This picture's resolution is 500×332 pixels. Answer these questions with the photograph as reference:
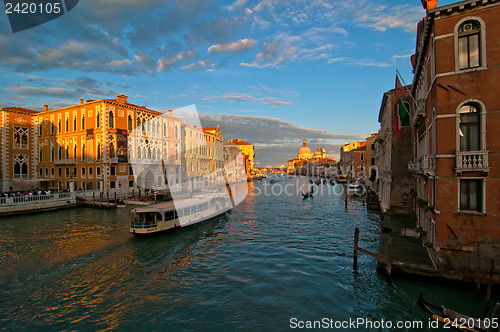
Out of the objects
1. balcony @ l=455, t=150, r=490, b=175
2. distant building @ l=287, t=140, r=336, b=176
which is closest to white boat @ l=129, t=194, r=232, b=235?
balcony @ l=455, t=150, r=490, b=175

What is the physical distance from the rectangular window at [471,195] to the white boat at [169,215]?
14841 mm

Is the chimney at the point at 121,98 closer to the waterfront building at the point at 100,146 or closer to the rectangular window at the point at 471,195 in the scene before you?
the waterfront building at the point at 100,146

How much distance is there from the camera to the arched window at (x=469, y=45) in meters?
8.39

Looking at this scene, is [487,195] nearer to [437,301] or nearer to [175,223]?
[437,301]

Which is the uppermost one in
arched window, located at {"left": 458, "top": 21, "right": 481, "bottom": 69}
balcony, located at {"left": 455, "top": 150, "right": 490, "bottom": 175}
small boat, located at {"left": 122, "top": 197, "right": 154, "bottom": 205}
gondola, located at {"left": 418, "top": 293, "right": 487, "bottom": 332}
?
arched window, located at {"left": 458, "top": 21, "right": 481, "bottom": 69}

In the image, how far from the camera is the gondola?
21.2 ft

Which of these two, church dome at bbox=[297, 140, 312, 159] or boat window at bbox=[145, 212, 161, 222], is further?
church dome at bbox=[297, 140, 312, 159]

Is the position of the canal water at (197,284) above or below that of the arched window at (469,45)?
below

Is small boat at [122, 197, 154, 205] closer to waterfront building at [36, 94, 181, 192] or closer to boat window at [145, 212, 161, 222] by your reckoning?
waterfront building at [36, 94, 181, 192]

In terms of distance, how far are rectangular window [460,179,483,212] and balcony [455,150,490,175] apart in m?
0.46

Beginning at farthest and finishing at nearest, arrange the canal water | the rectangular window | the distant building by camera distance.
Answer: the distant building < the rectangular window < the canal water

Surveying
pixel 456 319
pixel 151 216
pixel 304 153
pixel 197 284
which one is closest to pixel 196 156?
pixel 151 216

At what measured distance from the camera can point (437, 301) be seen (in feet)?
27.0

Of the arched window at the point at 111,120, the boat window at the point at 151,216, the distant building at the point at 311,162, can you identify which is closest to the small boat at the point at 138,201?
the arched window at the point at 111,120
